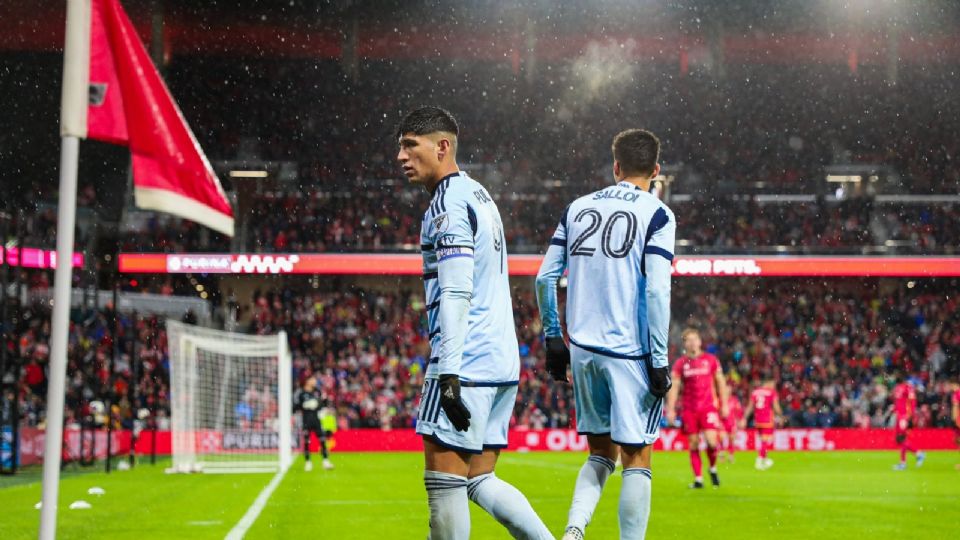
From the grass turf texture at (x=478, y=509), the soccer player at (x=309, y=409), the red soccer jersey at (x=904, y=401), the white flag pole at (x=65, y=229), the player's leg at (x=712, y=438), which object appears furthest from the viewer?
the red soccer jersey at (x=904, y=401)

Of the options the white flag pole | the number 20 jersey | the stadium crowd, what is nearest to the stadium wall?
the stadium crowd

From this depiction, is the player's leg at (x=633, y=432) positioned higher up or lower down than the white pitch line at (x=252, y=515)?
higher up

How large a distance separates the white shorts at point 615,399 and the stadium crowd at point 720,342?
25.7 m

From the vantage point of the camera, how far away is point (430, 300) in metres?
4.89

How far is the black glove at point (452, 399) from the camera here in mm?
4520

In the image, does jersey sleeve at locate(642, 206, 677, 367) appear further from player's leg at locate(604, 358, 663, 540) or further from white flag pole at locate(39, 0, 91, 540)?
white flag pole at locate(39, 0, 91, 540)

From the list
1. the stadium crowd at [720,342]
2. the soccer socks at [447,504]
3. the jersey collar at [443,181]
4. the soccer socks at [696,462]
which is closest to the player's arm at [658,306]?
the jersey collar at [443,181]

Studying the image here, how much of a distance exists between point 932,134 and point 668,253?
41.3 meters

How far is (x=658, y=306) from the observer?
5566 millimetres

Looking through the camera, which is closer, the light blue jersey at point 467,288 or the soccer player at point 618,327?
the light blue jersey at point 467,288

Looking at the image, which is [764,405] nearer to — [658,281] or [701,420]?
[701,420]

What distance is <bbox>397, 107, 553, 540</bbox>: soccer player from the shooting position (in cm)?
461

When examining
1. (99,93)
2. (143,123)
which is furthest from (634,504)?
(99,93)

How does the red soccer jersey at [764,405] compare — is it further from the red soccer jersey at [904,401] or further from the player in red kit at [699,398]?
the player in red kit at [699,398]
